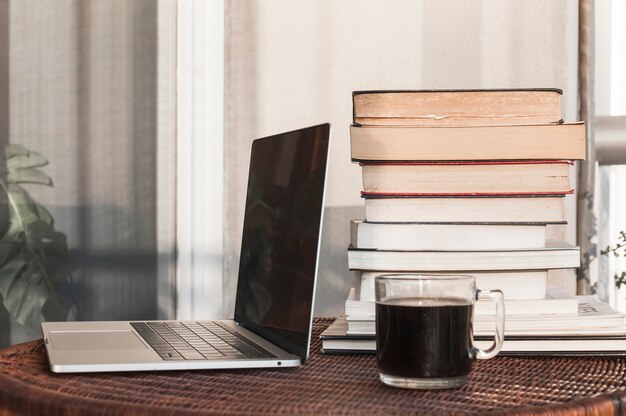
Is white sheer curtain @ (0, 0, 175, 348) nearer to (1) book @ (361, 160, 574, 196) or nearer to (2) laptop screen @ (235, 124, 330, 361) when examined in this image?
(2) laptop screen @ (235, 124, 330, 361)

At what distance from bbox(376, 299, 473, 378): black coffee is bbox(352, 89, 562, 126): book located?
270mm

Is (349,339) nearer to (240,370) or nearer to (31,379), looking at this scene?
(240,370)

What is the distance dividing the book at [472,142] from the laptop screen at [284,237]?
8 cm

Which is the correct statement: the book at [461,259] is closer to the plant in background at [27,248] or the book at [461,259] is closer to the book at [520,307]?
the book at [520,307]

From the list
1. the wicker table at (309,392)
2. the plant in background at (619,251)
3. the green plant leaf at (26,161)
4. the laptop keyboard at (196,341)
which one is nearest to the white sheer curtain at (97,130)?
the green plant leaf at (26,161)

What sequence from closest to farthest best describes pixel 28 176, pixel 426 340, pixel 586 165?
pixel 426 340 → pixel 28 176 → pixel 586 165

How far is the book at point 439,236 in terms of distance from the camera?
961 millimetres

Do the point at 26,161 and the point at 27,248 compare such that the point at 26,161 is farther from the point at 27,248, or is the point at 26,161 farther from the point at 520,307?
the point at 520,307

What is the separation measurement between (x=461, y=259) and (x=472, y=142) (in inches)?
5.4

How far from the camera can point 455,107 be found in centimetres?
96

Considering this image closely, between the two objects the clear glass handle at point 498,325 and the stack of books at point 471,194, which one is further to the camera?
the stack of books at point 471,194

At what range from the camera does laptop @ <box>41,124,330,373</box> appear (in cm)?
84

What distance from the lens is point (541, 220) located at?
962mm

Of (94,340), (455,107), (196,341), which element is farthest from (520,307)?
(94,340)
